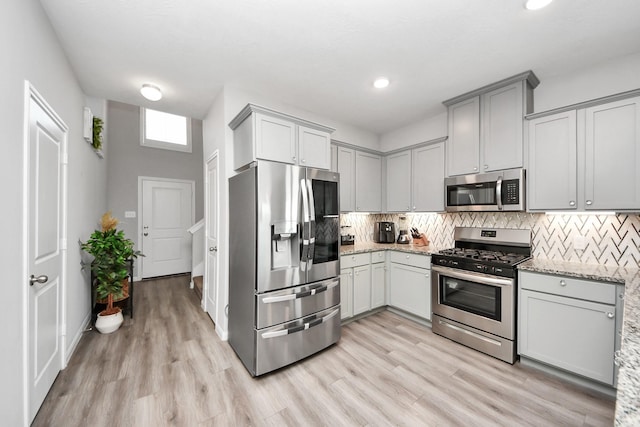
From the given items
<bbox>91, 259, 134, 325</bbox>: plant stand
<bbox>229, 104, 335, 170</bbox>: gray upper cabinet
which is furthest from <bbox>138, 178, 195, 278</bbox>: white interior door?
<bbox>229, 104, 335, 170</bbox>: gray upper cabinet

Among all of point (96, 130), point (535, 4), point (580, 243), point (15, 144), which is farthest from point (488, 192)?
point (96, 130)

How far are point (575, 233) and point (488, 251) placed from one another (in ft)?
2.47

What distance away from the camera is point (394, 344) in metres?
2.67

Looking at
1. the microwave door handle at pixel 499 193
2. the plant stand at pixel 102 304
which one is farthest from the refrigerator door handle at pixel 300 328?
the plant stand at pixel 102 304

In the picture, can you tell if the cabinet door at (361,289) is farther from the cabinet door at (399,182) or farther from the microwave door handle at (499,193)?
the microwave door handle at (499,193)

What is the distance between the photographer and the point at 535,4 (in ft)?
A: 5.42

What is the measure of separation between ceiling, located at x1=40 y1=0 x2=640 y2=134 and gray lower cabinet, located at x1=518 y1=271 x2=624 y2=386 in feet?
6.36

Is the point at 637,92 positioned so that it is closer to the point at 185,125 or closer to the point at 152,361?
the point at 152,361

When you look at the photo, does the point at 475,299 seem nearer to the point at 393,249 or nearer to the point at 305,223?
the point at 393,249

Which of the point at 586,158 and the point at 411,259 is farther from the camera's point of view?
the point at 411,259

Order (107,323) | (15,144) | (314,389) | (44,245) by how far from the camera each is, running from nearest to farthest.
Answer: (15,144) → (44,245) → (314,389) → (107,323)

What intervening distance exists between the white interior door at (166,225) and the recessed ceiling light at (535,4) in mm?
6013

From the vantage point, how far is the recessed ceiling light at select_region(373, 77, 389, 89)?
263 centimetres

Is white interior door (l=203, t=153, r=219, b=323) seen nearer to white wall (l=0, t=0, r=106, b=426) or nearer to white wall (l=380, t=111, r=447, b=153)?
white wall (l=0, t=0, r=106, b=426)
